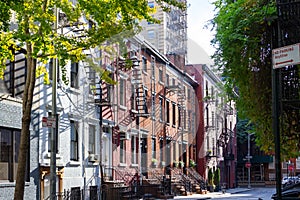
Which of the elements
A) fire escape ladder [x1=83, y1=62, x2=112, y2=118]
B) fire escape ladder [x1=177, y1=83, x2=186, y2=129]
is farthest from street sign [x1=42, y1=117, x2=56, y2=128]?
fire escape ladder [x1=177, y1=83, x2=186, y2=129]

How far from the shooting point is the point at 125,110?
30.9 meters

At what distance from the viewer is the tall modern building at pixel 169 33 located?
98.5 ft

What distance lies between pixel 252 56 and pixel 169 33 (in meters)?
24.7

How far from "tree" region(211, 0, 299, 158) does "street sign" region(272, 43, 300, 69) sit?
1.20 meters

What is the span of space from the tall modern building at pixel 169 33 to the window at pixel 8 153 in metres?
9.67

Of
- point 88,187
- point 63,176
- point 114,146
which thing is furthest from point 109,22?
point 114,146

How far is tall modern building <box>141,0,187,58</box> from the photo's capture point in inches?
1182

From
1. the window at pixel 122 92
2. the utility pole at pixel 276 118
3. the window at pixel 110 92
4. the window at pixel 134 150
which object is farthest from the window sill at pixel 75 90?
the utility pole at pixel 276 118

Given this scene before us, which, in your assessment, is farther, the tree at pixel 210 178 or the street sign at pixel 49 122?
the tree at pixel 210 178

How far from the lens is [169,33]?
33.0 meters

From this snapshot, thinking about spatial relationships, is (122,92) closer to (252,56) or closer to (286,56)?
(252,56)

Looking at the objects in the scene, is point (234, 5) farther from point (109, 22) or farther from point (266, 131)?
point (109, 22)

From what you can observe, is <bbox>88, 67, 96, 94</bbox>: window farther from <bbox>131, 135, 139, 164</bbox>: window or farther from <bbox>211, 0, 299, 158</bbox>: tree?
<bbox>211, 0, 299, 158</bbox>: tree

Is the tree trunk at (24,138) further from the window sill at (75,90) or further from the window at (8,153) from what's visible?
the window sill at (75,90)
